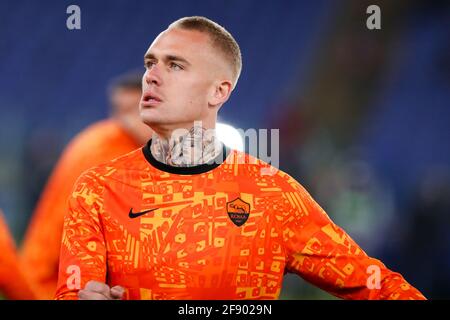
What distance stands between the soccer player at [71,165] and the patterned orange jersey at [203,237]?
5.42 ft

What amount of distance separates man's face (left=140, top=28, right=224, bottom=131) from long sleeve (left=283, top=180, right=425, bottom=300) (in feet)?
1.43

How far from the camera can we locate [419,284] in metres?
5.10

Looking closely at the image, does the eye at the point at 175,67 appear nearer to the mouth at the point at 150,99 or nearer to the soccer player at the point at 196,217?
the soccer player at the point at 196,217

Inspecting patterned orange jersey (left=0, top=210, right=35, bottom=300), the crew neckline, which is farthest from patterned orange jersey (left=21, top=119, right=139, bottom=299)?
the crew neckline

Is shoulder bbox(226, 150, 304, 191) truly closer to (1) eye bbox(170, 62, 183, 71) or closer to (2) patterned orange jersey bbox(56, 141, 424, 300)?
(2) patterned orange jersey bbox(56, 141, 424, 300)

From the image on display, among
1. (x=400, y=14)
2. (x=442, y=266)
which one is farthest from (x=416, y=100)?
(x=442, y=266)

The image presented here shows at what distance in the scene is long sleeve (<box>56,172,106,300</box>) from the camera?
2.45m

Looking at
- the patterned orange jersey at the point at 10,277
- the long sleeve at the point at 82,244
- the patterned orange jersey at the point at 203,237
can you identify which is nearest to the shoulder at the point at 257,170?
the patterned orange jersey at the point at 203,237

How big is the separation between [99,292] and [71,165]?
7.10 feet

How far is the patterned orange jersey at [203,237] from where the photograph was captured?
8.28 ft

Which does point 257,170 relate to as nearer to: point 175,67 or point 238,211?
point 238,211
